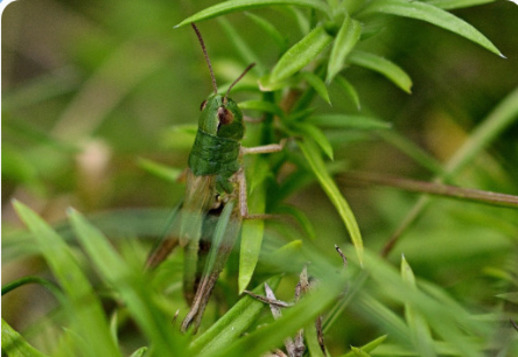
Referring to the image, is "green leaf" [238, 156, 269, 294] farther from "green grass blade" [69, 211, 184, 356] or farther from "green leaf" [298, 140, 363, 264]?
"green grass blade" [69, 211, 184, 356]

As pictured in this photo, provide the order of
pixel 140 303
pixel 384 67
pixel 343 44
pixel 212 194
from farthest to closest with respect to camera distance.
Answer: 1. pixel 212 194
2. pixel 384 67
3. pixel 343 44
4. pixel 140 303

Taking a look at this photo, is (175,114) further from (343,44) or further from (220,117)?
(343,44)

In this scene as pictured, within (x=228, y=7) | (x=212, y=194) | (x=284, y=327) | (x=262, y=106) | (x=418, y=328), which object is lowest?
(x=418, y=328)

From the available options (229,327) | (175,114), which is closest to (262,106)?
(229,327)

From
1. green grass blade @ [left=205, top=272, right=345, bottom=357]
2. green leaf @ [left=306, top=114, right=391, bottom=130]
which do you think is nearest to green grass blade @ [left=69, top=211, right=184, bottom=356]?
green grass blade @ [left=205, top=272, right=345, bottom=357]

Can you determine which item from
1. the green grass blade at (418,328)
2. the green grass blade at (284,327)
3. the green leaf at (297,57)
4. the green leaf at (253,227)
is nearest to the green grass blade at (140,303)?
the green grass blade at (284,327)

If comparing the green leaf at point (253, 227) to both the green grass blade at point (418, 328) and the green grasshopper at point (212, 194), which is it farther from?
the green grass blade at point (418, 328)

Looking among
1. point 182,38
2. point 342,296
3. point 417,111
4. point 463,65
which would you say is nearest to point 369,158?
point 417,111
